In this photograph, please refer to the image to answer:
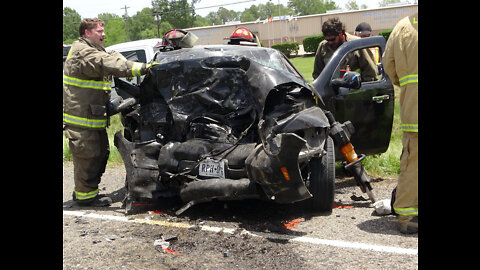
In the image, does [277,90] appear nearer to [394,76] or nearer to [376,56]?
[394,76]

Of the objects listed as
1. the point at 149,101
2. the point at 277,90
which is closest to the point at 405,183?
the point at 277,90

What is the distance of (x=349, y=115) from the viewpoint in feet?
18.6

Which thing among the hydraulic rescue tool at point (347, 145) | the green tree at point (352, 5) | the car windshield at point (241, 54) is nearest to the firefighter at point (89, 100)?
the car windshield at point (241, 54)

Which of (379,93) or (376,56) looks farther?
A: (376,56)

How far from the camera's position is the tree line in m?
62.6

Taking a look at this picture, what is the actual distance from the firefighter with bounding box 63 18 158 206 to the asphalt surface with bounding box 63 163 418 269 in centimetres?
36

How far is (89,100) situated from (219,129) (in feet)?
5.27

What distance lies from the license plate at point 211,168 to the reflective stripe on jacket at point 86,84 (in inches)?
57.3

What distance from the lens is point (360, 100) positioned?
569cm

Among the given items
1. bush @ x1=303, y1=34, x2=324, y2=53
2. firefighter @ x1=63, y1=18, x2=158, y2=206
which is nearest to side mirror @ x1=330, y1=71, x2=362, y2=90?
firefighter @ x1=63, y1=18, x2=158, y2=206

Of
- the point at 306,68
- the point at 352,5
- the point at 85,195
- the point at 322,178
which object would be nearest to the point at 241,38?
the point at 85,195

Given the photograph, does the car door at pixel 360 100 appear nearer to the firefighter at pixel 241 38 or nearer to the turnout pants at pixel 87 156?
the firefighter at pixel 241 38

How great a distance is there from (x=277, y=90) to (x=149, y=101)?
142 centimetres
